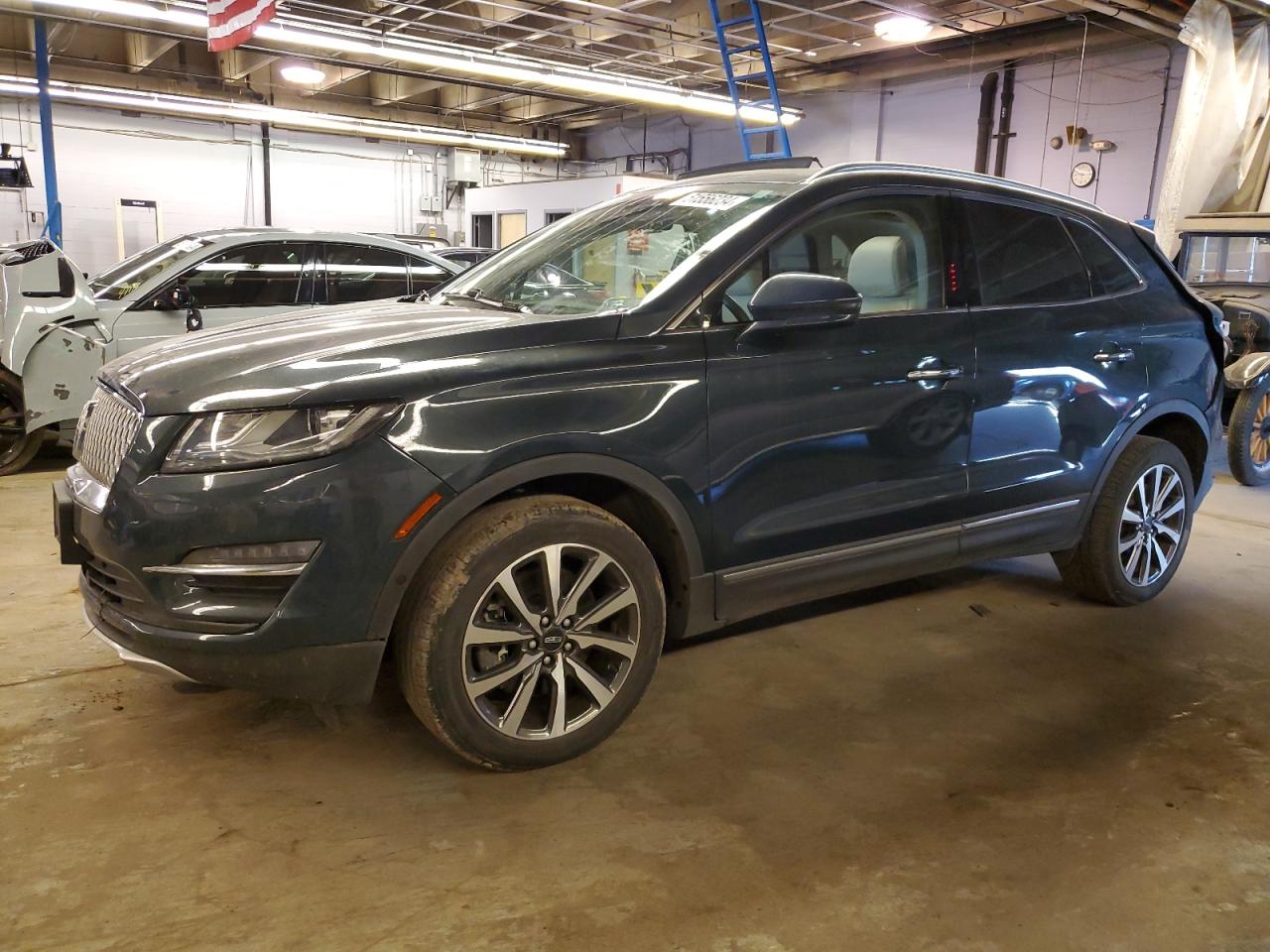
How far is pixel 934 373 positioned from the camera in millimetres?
3156

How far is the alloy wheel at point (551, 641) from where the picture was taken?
2.48 meters

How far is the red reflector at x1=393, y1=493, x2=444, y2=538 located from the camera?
229cm

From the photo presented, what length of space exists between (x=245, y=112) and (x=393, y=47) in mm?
5514

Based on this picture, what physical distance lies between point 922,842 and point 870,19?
10948 mm

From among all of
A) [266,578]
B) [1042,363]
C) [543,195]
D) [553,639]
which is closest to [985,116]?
[543,195]

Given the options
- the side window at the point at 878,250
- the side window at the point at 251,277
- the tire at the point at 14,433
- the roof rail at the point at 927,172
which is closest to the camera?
the side window at the point at 878,250

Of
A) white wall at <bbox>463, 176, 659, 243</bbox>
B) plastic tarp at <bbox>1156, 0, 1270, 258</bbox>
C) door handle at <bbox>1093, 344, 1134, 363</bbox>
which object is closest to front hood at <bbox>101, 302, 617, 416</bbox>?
door handle at <bbox>1093, 344, 1134, 363</bbox>

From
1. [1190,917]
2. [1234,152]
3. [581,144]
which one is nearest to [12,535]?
[1190,917]

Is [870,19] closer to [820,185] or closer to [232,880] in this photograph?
[820,185]

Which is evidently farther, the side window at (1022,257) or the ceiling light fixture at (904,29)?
the ceiling light fixture at (904,29)

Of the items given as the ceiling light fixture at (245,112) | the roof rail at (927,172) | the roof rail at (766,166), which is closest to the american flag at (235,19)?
the roof rail at (766,166)

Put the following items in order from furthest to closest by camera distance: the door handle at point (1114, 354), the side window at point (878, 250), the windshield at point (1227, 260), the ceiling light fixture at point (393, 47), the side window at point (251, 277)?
the ceiling light fixture at point (393, 47)
the windshield at point (1227, 260)
the side window at point (251, 277)
the door handle at point (1114, 354)
the side window at point (878, 250)

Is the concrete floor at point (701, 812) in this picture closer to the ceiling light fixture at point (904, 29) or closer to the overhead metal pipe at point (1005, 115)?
the ceiling light fixture at point (904, 29)

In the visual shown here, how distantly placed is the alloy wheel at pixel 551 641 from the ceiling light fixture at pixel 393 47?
6.76 m
